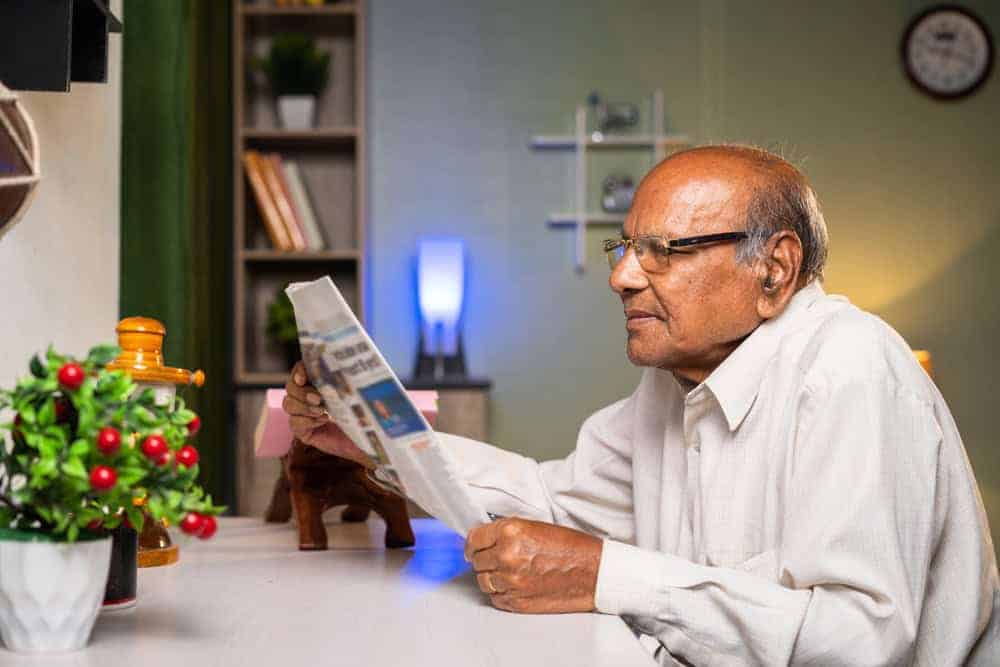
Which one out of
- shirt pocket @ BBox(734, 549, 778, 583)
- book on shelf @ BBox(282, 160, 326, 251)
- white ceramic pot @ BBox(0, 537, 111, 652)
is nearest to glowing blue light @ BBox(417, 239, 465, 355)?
book on shelf @ BBox(282, 160, 326, 251)

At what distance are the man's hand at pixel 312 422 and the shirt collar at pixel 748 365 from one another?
1.36ft

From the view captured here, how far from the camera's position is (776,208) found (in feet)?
4.42

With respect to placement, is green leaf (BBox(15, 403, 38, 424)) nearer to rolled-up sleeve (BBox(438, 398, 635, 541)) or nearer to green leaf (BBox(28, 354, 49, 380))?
green leaf (BBox(28, 354, 49, 380))

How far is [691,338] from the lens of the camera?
53.6 inches

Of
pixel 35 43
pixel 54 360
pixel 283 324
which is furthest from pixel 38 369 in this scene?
pixel 283 324

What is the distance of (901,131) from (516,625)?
3758 mm

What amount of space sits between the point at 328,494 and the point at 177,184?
1.16 m

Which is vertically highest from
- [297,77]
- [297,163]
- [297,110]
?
[297,77]

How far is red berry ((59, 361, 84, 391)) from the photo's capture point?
29.4 inches

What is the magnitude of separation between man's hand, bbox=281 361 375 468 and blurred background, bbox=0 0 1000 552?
254cm

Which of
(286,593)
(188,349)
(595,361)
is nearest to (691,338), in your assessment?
(286,593)

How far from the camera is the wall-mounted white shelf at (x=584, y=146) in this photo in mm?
4219

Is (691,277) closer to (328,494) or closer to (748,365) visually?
(748,365)

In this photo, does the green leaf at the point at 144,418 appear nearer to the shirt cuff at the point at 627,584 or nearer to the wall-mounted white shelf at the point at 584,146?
the shirt cuff at the point at 627,584
